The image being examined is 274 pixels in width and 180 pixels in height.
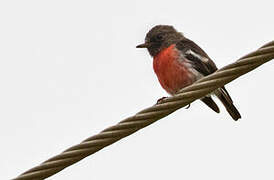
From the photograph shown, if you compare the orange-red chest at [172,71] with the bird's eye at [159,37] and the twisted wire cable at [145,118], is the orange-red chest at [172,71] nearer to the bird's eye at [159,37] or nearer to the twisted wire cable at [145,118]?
the bird's eye at [159,37]

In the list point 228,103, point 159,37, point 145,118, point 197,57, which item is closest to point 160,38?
point 159,37

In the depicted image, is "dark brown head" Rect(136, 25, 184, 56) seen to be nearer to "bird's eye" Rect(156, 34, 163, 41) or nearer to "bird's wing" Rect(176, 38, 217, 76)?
"bird's eye" Rect(156, 34, 163, 41)

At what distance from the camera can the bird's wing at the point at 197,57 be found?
26.4ft

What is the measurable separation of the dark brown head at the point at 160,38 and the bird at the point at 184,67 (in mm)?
23

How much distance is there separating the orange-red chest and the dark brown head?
0.44 meters

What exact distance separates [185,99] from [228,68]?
39cm

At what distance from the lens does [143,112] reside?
14.6ft

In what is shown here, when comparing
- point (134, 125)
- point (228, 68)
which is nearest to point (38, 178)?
point (134, 125)

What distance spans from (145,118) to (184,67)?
11.8 ft

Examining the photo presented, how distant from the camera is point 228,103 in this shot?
26.1ft

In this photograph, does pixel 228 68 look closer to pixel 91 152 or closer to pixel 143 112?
pixel 143 112

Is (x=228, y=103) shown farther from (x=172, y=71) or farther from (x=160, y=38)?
(x=160, y=38)

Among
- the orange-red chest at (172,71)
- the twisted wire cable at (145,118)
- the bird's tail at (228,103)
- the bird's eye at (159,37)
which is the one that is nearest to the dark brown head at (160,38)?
the bird's eye at (159,37)

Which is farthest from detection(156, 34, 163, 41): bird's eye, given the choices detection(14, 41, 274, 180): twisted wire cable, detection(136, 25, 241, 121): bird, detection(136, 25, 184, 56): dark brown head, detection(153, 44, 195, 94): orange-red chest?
detection(14, 41, 274, 180): twisted wire cable
